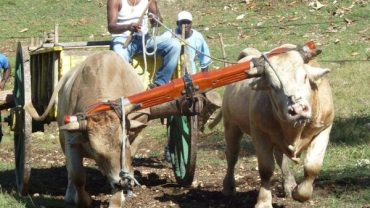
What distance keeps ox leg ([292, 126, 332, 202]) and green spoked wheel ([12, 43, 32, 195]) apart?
2920 millimetres

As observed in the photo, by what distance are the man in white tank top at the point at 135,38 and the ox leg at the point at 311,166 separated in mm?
2171

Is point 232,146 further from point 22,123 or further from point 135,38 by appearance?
point 22,123

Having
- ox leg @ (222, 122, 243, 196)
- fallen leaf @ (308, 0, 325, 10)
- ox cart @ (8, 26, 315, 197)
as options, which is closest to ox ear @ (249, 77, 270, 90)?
ox cart @ (8, 26, 315, 197)

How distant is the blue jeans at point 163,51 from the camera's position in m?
9.35

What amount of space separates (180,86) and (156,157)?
17.0 feet

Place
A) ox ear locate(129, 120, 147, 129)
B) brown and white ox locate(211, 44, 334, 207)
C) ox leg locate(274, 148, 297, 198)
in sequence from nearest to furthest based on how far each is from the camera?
brown and white ox locate(211, 44, 334, 207) < ox ear locate(129, 120, 147, 129) < ox leg locate(274, 148, 297, 198)

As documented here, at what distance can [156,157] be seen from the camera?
1231 cm

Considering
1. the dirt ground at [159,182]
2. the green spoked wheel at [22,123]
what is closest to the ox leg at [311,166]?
the dirt ground at [159,182]

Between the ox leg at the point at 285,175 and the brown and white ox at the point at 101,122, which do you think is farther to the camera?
the ox leg at the point at 285,175

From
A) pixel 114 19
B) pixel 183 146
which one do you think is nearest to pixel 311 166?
pixel 183 146

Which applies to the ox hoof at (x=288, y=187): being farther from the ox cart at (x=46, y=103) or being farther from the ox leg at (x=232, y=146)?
Answer: the ox cart at (x=46, y=103)

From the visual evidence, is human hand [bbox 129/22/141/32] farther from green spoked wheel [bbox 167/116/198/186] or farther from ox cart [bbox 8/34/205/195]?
green spoked wheel [bbox 167/116/198/186]

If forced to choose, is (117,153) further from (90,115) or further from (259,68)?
(259,68)

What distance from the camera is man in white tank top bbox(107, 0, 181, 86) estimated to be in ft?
30.7
